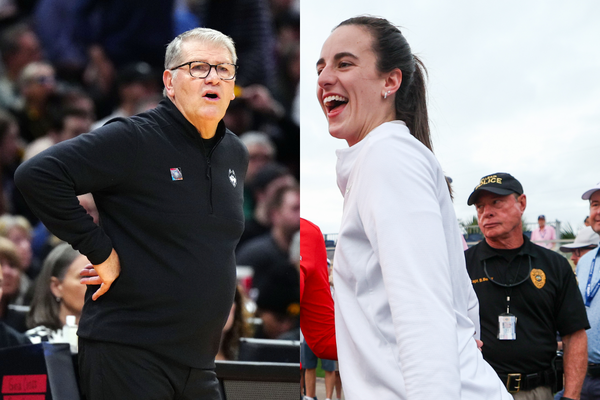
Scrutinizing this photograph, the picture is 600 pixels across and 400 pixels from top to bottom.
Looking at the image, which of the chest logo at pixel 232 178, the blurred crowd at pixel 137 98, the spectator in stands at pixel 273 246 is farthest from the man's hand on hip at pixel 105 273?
the spectator in stands at pixel 273 246

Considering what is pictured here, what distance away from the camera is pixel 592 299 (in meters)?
2.89

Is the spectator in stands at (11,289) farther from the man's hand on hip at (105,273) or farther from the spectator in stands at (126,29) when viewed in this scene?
the man's hand on hip at (105,273)

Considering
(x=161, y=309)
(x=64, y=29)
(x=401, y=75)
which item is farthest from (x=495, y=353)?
(x=64, y=29)

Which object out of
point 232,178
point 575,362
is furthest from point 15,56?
point 575,362

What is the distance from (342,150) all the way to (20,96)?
3798 mm

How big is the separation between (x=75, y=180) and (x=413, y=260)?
997 mm

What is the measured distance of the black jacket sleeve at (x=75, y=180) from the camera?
4.41 feet

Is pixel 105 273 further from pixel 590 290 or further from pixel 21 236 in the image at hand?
pixel 21 236

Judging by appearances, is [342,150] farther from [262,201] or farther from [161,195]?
[262,201]

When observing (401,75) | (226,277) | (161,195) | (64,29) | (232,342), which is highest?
(64,29)

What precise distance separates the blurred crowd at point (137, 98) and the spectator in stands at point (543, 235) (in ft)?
4.96

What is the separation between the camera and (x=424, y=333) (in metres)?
0.66

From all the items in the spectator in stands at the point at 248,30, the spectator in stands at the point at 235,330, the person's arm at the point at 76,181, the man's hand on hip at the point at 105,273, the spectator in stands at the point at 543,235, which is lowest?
the spectator in stands at the point at 235,330

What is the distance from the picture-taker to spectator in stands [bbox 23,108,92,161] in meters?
3.88
